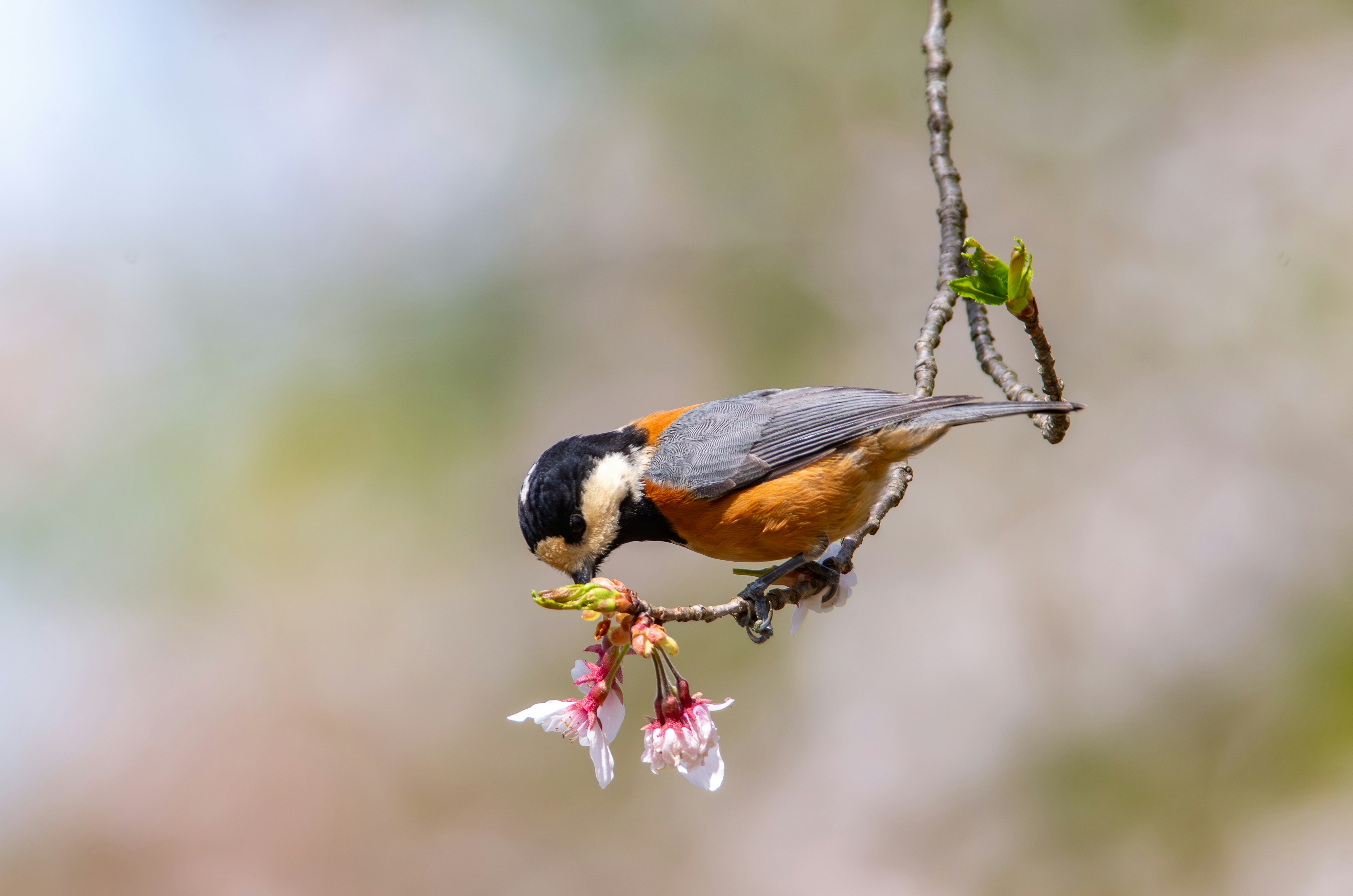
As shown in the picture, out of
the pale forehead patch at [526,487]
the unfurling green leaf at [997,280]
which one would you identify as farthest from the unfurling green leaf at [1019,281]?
the pale forehead patch at [526,487]

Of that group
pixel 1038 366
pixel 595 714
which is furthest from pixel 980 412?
pixel 595 714

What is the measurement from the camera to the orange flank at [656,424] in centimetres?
315

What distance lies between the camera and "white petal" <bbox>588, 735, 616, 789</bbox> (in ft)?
6.54

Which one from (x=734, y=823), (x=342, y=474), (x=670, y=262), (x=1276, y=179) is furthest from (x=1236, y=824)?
(x=342, y=474)

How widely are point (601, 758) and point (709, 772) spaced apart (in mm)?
239

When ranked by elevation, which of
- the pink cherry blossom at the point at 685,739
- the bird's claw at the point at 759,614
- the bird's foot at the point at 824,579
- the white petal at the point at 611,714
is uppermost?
the bird's foot at the point at 824,579

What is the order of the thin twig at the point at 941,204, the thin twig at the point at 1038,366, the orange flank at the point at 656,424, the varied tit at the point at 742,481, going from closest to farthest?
the thin twig at the point at 1038,366 → the varied tit at the point at 742,481 → the thin twig at the point at 941,204 → the orange flank at the point at 656,424

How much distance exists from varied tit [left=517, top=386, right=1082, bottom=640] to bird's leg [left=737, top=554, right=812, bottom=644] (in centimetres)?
7

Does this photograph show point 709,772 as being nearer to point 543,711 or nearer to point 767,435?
point 543,711

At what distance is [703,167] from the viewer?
289 inches

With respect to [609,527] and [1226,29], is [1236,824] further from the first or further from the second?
[1226,29]

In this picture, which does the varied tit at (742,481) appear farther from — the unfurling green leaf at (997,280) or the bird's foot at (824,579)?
the unfurling green leaf at (997,280)

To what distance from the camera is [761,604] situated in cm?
249

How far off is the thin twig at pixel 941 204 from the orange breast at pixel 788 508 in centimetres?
30
